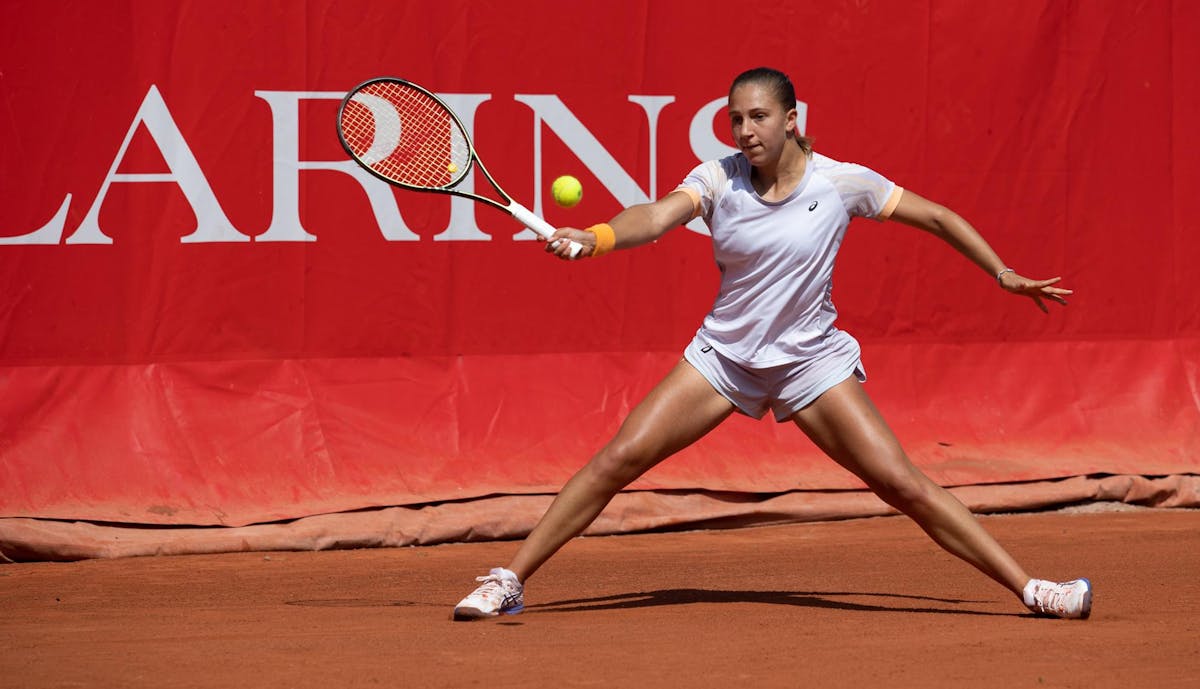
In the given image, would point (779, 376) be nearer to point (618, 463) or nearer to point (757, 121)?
point (618, 463)

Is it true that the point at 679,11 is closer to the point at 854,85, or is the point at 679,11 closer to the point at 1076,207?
the point at 854,85

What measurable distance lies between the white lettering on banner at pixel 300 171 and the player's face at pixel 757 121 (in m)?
1.86

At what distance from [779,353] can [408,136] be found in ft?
5.88

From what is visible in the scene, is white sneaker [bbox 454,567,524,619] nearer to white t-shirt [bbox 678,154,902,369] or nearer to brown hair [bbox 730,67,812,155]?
white t-shirt [bbox 678,154,902,369]

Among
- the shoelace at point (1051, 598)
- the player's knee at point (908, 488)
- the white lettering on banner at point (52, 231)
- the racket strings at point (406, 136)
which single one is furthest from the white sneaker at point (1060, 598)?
the white lettering on banner at point (52, 231)

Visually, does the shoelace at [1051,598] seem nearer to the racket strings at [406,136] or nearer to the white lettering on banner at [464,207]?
the racket strings at [406,136]

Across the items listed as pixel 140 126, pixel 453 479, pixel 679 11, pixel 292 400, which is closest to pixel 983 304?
pixel 679 11

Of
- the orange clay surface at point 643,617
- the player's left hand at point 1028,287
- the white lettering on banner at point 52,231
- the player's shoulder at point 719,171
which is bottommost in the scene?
the orange clay surface at point 643,617

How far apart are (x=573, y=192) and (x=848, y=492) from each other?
3201 millimetres

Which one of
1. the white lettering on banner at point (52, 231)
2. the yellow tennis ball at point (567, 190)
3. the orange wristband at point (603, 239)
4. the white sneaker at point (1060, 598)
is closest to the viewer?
the orange wristband at point (603, 239)

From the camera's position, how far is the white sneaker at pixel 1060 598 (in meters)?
4.73

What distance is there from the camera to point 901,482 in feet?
15.6

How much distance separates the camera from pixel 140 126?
6.54 m

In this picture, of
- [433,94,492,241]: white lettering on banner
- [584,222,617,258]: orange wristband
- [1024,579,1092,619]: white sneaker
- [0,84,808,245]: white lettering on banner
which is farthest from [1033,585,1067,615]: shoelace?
[433,94,492,241]: white lettering on banner
